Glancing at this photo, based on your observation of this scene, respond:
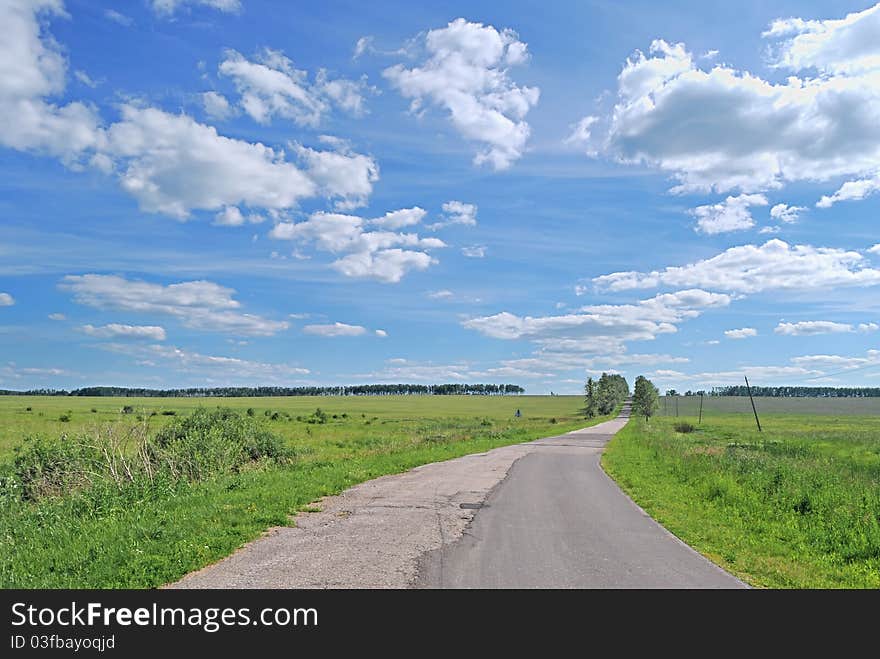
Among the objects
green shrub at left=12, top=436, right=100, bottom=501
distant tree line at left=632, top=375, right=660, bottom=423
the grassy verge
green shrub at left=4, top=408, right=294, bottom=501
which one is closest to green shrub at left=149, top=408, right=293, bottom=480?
green shrub at left=4, top=408, right=294, bottom=501

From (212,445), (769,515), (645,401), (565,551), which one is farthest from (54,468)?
(645,401)

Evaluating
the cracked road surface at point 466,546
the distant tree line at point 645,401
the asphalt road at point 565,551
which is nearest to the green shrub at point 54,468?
the cracked road surface at point 466,546

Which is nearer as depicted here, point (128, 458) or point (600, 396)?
point (128, 458)

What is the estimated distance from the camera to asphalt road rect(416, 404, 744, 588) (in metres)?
8.08

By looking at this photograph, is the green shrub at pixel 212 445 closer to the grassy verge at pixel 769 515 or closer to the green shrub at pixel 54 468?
the green shrub at pixel 54 468

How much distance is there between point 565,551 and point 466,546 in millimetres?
1546

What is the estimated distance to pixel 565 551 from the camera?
32.1ft

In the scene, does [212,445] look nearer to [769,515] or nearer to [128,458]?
[128,458]

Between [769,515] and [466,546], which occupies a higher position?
[466,546]

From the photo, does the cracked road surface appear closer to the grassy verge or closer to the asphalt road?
the asphalt road

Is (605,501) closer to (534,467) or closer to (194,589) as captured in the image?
(534,467)
